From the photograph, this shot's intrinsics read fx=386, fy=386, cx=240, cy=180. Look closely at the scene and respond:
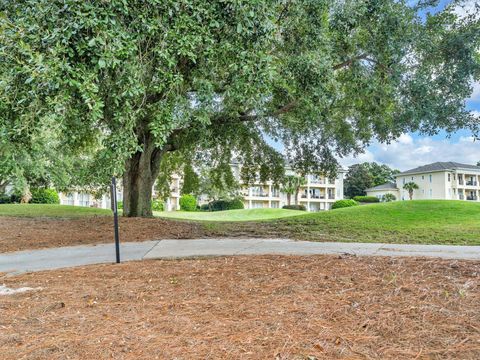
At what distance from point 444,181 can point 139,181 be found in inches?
1822

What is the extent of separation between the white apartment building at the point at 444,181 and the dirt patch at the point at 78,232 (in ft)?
150

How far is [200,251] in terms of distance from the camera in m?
6.90

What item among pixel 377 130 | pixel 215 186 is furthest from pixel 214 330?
pixel 215 186

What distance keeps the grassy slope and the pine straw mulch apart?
4.86 m

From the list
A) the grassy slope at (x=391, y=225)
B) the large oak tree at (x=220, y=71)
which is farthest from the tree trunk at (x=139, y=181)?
the grassy slope at (x=391, y=225)

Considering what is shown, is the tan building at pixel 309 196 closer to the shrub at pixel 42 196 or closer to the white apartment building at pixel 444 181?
the white apartment building at pixel 444 181

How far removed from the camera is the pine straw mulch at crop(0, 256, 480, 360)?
8.68ft

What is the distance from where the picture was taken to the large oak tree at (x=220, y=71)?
4793mm

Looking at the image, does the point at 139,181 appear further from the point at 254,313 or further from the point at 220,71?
the point at 254,313

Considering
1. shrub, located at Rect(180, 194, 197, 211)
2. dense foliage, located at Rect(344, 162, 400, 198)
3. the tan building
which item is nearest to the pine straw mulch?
shrub, located at Rect(180, 194, 197, 211)

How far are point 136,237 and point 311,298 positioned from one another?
21.1 feet

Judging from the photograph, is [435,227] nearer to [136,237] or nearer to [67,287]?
[136,237]

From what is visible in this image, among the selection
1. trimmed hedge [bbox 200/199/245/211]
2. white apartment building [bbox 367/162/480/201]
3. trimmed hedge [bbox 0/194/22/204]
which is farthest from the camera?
white apartment building [bbox 367/162/480/201]

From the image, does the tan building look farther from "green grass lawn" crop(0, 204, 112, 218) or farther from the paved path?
the paved path
